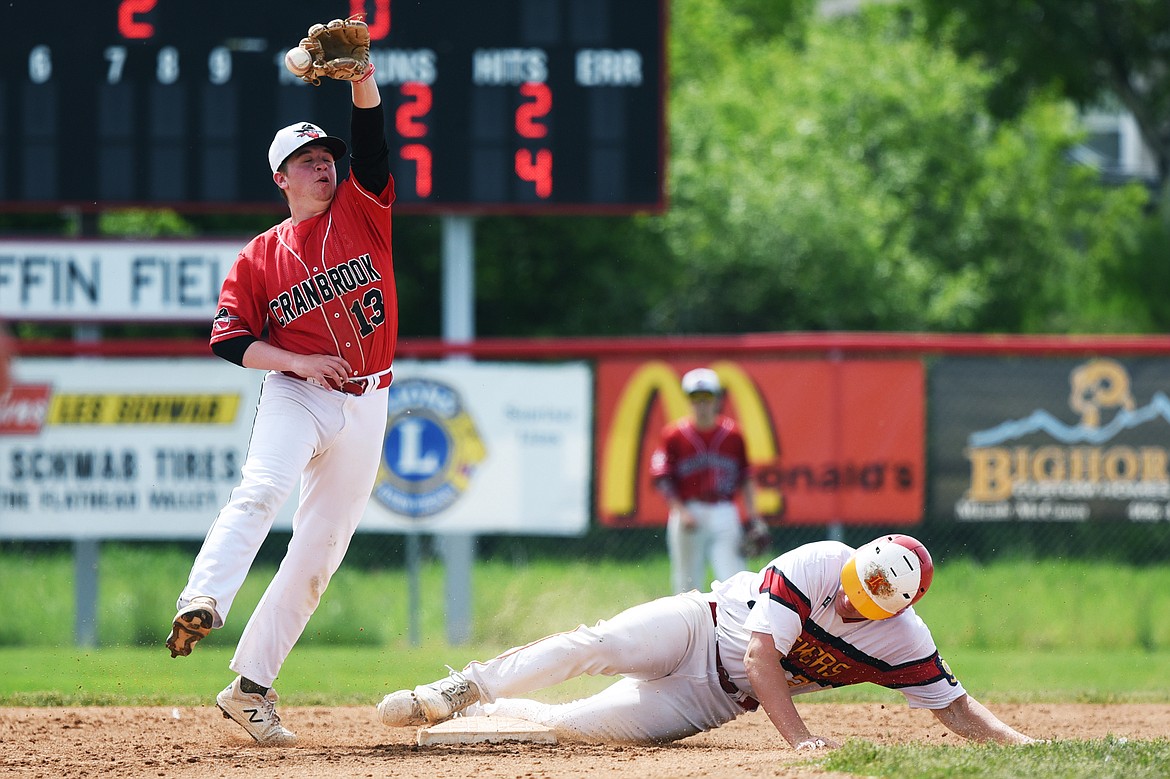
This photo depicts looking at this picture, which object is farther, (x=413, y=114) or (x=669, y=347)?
(x=669, y=347)

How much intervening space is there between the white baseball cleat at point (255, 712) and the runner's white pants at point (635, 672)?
814mm

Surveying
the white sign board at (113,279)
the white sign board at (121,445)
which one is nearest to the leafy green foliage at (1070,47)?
the white sign board at (113,279)

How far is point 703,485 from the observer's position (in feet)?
35.0

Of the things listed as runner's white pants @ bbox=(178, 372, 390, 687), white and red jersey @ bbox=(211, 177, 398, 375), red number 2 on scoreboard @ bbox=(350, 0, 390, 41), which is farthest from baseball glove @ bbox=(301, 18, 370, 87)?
red number 2 on scoreboard @ bbox=(350, 0, 390, 41)

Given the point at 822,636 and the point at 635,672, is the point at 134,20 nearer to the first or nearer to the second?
the point at 635,672

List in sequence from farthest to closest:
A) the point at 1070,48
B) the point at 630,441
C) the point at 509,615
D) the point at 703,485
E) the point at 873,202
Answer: the point at 1070,48
the point at 873,202
the point at 630,441
the point at 703,485
the point at 509,615

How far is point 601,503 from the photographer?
10.9 metres

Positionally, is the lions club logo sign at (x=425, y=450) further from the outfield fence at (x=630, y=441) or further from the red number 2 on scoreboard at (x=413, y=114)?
the red number 2 on scoreboard at (x=413, y=114)

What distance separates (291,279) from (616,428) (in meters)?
5.32

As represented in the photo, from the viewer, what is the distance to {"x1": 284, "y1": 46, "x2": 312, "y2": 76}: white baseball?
5.67 metres

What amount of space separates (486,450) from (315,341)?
4.88 meters

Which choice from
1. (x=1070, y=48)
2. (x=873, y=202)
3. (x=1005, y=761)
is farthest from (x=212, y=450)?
(x=1070, y=48)

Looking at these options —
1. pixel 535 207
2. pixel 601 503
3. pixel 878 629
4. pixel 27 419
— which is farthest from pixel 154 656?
pixel 878 629

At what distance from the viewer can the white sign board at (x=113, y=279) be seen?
11.2 meters
